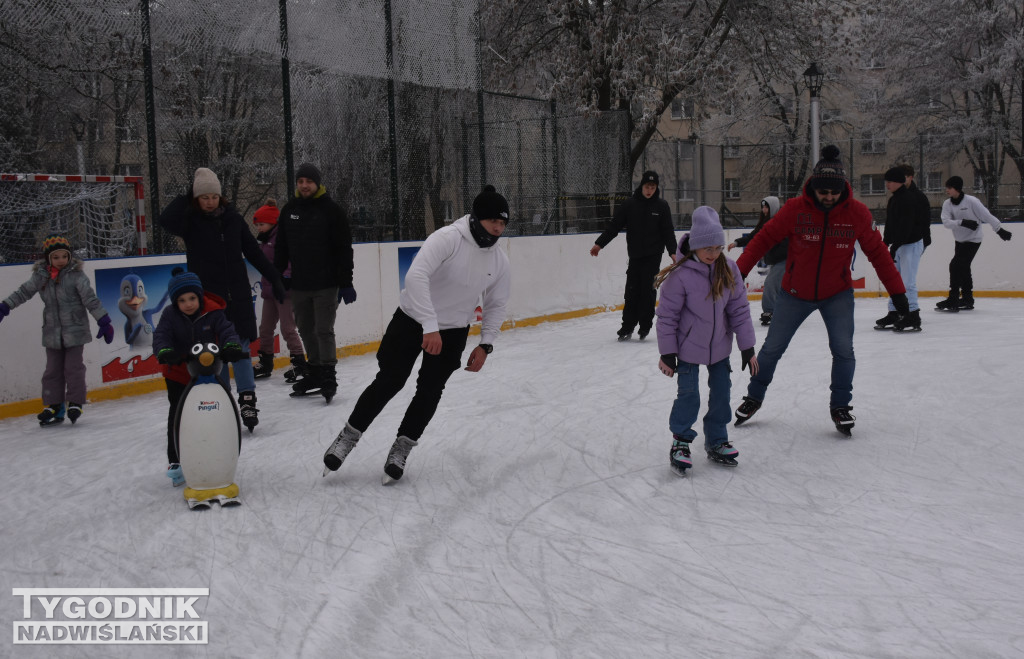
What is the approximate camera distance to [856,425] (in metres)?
6.00

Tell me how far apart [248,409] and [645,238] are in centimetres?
484

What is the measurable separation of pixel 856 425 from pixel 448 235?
2970mm

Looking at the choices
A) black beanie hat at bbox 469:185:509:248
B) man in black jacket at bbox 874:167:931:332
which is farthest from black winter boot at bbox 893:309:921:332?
black beanie hat at bbox 469:185:509:248

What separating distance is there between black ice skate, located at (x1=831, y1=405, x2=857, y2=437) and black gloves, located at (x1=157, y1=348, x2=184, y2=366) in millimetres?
3594

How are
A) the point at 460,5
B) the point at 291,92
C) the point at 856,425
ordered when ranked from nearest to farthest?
the point at 856,425, the point at 291,92, the point at 460,5

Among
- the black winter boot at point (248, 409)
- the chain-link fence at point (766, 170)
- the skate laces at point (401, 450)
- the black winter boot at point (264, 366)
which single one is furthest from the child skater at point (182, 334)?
the chain-link fence at point (766, 170)

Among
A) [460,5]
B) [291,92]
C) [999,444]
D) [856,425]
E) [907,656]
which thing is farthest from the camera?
[460,5]

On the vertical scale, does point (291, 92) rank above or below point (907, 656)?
above

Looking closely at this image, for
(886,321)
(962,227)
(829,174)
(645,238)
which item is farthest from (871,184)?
(829,174)

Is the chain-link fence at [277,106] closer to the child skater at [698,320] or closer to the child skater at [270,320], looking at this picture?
the child skater at [270,320]

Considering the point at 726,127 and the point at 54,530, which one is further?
the point at 726,127

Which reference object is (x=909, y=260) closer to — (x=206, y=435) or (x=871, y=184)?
(x=871, y=184)

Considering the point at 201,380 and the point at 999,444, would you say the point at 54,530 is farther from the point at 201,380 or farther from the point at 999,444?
the point at 999,444

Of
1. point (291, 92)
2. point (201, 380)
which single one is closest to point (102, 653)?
point (201, 380)
